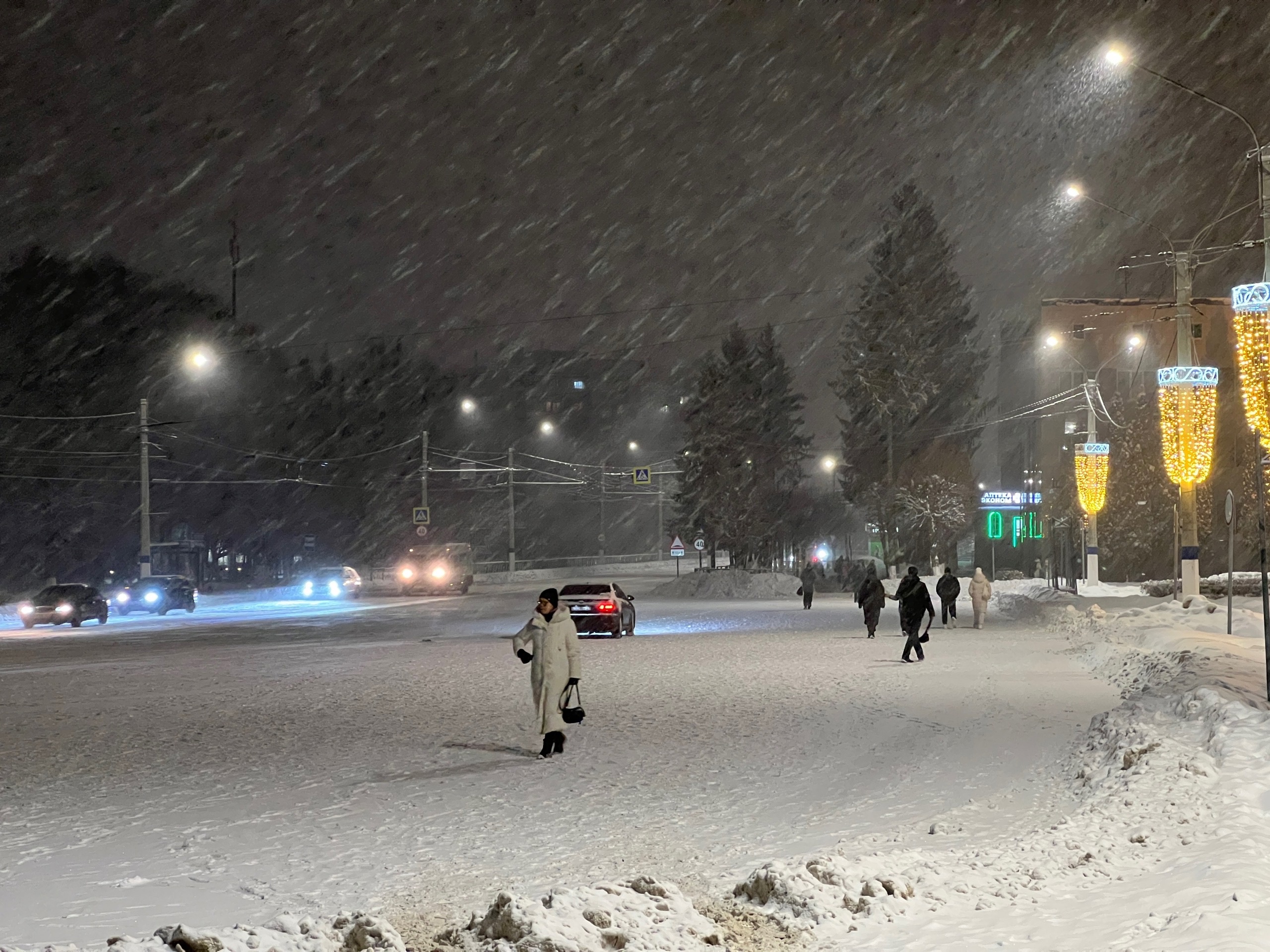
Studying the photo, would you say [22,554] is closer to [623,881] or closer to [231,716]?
[231,716]

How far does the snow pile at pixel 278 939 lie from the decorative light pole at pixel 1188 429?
2513 cm

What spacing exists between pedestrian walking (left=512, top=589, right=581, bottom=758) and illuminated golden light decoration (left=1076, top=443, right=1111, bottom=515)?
3526cm

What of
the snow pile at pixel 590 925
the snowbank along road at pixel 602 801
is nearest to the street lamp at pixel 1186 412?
the snowbank along road at pixel 602 801

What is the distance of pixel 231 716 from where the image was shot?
1650 centimetres

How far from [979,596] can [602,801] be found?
2446 cm

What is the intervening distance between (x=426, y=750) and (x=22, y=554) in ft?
158

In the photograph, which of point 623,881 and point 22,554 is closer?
point 623,881

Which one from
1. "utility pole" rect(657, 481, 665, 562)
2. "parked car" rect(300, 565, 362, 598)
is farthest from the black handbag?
"utility pole" rect(657, 481, 665, 562)

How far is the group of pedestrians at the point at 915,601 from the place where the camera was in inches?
913

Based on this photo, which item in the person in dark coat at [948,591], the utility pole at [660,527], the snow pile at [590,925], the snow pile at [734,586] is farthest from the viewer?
the utility pole at [660,527]

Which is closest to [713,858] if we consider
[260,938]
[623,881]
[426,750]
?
[623,881]

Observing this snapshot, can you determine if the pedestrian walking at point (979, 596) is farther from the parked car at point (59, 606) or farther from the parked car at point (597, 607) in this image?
the parked car at point (59, 606)

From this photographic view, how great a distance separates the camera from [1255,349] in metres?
19.0

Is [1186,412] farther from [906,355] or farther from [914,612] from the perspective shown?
[906,355]
